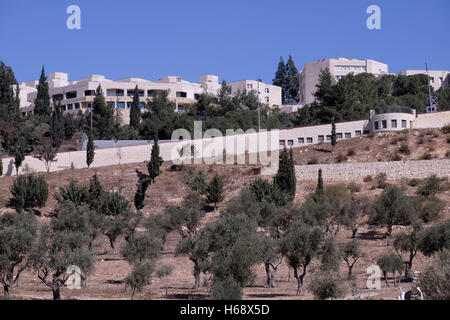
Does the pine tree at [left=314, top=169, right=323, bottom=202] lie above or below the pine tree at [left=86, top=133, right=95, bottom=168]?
below

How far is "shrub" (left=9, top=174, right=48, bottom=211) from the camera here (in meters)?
46.0

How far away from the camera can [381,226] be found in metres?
39.2

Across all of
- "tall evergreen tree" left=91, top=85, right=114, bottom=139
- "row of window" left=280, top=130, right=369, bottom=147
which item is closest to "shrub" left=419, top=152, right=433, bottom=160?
"row of window" left=280, top=130, right=369, bottom=147

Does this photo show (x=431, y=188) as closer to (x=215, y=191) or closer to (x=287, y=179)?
(x=287, y=179)

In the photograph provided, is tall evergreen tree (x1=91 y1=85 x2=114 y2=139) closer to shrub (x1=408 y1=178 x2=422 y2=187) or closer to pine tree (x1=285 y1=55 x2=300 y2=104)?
shrub (x1=408 y1=178 x2=422 y2=187)

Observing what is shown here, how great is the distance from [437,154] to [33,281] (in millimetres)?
32381

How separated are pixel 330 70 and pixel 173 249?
223ft

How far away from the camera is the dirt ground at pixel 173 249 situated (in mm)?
25891

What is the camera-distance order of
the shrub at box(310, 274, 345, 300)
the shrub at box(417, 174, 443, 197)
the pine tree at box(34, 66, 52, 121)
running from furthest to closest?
the pine tree at box(34, 66, 52, 121)
the shrub at box(417, 174, 443, 197)
the shrub at box(310, 274, 345, 300)

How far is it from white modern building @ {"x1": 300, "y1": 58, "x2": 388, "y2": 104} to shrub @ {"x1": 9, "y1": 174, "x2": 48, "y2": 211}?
58586mm

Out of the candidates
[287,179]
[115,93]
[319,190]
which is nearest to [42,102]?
[115,93]

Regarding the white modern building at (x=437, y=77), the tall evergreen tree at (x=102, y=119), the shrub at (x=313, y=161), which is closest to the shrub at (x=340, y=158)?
the shrub at (x=313, y=161)

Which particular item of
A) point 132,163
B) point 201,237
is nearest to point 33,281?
point 201,237
